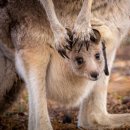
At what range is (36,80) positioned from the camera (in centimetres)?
529

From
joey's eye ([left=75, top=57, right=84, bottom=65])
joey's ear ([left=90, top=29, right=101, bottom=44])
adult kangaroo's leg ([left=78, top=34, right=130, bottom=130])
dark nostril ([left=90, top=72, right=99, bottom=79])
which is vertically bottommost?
adult kangaroo's leg ([left=78, top=34, right=130, bottom=130])

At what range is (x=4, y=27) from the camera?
5.55 meters

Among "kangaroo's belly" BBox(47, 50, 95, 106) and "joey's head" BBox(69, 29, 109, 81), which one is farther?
"kangaroo's belly" BBox(47, 50, 95, 106)

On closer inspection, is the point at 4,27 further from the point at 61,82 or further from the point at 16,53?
the point at 61,82

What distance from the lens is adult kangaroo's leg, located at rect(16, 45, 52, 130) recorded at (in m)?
5.25

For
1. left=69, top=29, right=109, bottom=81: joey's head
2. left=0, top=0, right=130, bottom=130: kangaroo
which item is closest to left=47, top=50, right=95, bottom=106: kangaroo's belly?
left=0, top=0, right=130, bottom=130: kangaroo

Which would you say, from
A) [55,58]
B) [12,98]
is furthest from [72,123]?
[55,58]

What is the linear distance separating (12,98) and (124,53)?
5399 millimetres

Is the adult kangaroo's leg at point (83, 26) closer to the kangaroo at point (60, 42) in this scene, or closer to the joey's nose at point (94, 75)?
the kangaroo at point (60, 42)

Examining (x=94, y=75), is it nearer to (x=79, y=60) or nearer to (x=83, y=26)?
(x=79, y=60)

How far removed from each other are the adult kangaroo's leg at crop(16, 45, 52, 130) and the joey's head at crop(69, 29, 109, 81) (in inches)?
10.5

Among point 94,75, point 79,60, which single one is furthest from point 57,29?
point 94,75

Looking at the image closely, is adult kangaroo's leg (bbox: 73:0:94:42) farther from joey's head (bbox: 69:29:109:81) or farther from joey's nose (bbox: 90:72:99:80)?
joey's nose (bbox: 90:72:99:80)

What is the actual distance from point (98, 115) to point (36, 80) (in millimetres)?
890
